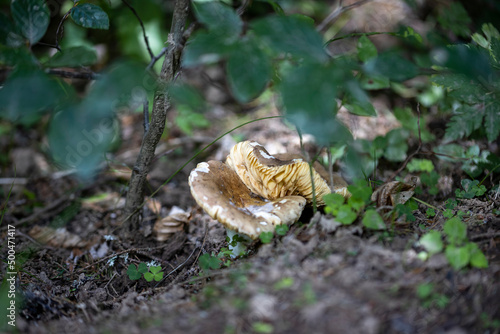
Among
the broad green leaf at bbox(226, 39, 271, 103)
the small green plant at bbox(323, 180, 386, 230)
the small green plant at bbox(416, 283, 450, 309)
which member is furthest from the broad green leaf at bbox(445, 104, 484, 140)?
the broad green leaf at bbox(226, 39, 271, 103)

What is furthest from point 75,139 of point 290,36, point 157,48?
point 157,48

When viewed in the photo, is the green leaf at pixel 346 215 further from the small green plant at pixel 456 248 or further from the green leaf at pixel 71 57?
the green leaf at pixel 71 57

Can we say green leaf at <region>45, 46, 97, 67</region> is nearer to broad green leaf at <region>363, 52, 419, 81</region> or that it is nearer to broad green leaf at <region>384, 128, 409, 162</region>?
broad green leaf at <region>363, 52, 419, 81</region>

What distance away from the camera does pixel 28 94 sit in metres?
1.99

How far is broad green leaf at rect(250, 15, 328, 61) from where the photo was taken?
1.94 m

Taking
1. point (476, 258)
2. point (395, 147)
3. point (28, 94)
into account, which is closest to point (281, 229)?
point (476, 258)

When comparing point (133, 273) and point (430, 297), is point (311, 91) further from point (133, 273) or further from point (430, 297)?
point (133, 273)

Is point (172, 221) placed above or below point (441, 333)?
below

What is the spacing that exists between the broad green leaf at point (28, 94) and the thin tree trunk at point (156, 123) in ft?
2.64

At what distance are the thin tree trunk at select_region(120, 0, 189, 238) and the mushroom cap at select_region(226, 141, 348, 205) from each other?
764 mm

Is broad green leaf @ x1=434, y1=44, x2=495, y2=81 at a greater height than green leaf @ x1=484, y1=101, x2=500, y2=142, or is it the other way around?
broad green leaf @ x1=434, y1=44, x2=495, y2=81

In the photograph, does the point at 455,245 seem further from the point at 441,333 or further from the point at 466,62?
the point at 466,62

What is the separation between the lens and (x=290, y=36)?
6.44 ft

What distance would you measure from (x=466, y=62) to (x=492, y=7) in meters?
4.88
